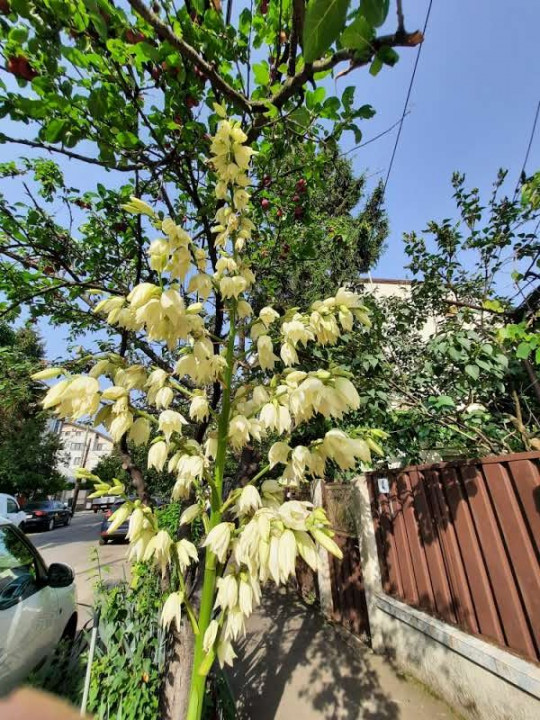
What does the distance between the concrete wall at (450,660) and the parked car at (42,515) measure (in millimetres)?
17161

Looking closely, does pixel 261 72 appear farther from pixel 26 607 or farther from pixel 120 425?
pixel 26 607

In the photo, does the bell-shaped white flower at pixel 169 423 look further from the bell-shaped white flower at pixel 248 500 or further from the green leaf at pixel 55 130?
the green leaf at pixel 55 130

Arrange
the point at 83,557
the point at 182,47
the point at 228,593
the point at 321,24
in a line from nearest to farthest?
1. the point at 321,24
2. the point at 228,593
3. the point at 182,47
4. the point at 83,557

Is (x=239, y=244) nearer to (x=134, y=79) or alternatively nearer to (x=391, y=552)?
(x=134, y=79)

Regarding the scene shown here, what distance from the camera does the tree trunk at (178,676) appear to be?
1.99 meters

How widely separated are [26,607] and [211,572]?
221cm

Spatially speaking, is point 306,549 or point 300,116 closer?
point 306,549

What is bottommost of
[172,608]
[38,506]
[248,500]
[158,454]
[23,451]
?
[172,608]

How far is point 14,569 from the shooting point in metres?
2.60

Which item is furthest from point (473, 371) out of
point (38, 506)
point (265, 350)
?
point (38, 506)

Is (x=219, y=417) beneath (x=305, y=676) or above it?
above

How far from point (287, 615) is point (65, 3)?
21.5ft

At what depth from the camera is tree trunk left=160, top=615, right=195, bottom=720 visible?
1.99 m

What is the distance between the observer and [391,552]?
372 centimetres
